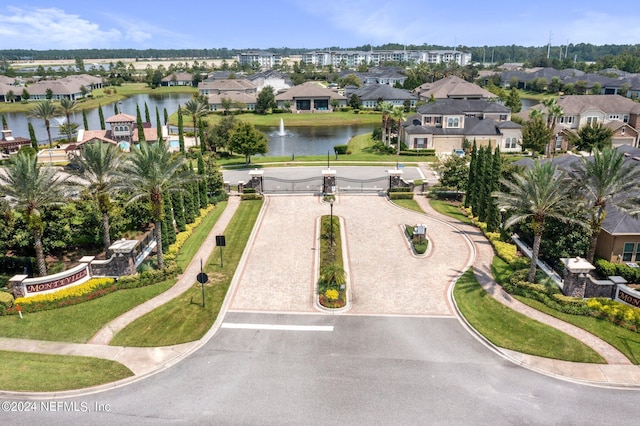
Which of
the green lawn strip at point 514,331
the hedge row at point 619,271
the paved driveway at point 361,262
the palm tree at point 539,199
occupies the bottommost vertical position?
the green lawn strip at point 514,331

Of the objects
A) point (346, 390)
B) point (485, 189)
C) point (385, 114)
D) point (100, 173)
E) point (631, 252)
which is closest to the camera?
point (346, 390)

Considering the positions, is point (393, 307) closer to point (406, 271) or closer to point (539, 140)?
point (406, 271)

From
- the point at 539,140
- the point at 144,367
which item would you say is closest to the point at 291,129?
the point at 539,140

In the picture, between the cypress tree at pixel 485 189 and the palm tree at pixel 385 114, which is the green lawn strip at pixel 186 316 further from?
the palm tree at pixel 385 114

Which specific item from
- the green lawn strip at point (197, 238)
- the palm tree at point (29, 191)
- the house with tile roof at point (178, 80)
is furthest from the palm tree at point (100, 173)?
the house with tile roof at point (178, 80)

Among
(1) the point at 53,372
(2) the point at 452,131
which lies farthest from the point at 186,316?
(2) the point at 452,131

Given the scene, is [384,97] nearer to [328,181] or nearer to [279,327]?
[328,181]
